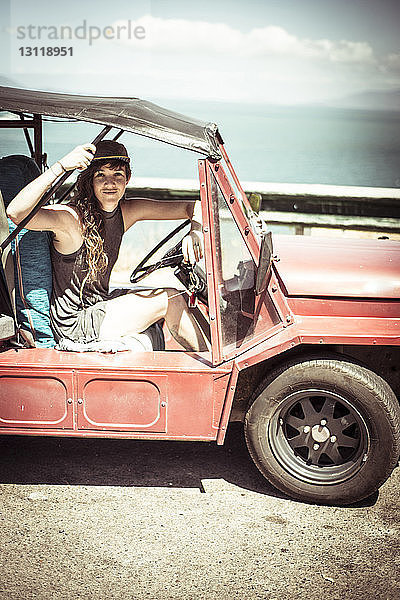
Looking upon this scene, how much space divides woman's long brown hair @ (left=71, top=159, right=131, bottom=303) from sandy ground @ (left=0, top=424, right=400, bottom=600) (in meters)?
0.99

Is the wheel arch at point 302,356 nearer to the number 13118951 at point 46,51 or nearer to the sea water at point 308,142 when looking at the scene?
the number 13118951 at point 46,51

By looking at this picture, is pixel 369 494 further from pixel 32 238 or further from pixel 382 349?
pixel 32 238

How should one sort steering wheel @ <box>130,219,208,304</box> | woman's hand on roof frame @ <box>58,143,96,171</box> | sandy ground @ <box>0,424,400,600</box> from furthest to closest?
steering wheel @ <box>130,219,208,304</box> → woman's hand on roof frame @ <box>58,143,96,171</box> → sandy ground @ <box>0,424,400,600</box>

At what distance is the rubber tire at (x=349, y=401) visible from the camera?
358 centimetres

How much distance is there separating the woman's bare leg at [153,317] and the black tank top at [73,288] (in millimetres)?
123

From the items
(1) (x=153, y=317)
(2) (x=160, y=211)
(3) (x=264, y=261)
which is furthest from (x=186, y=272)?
(3) (x=264, y=261)

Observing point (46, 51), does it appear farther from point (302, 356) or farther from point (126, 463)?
point (302, 356)

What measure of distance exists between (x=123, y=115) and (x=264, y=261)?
93cm

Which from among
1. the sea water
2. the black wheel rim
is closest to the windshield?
the black wheel rim

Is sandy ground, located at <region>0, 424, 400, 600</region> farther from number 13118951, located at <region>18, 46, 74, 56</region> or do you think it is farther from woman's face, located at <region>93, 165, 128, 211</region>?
number 13118951, located at <region>18, 46, 74, 56</region>

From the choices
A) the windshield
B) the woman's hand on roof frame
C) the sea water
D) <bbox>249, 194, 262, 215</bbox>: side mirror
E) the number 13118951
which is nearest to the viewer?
A: the woman's hand on roof frame

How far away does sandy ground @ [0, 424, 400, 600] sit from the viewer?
3090 millimetres

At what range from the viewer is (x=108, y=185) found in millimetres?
4004

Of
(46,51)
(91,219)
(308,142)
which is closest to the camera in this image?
(91,219)
